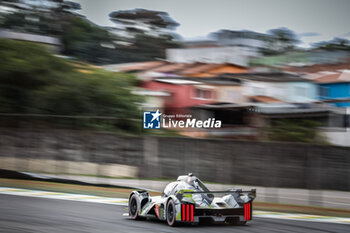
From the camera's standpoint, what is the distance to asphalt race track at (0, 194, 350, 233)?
971cm

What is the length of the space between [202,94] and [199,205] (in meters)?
25.5

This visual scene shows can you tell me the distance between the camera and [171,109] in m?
31.8

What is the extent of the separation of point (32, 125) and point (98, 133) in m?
3.02

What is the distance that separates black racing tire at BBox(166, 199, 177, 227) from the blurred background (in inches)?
275

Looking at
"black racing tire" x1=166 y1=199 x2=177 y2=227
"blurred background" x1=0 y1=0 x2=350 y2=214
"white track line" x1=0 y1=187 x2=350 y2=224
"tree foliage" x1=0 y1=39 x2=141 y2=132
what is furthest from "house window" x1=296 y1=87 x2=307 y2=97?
"black racing tire" x1=166 y1=199 x2=177 y2=227

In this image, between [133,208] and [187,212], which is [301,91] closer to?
[133,208]

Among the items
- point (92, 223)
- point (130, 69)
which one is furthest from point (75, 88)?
point (92, 223)

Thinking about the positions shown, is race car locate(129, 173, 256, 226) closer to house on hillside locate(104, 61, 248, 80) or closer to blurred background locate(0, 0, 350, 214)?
blurred background locate(0, 0, 350, 214)

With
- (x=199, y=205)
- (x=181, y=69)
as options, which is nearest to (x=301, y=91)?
(x=181, y=69)

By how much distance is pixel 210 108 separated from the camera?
29.2 metres

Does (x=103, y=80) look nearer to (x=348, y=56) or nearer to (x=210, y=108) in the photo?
(x=210, y=108)

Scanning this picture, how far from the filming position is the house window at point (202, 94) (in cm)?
3453

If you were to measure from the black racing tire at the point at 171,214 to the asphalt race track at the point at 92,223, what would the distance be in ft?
0.45

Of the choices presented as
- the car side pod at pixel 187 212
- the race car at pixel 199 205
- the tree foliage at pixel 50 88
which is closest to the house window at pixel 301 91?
the tree foliage at pixel 50 88
